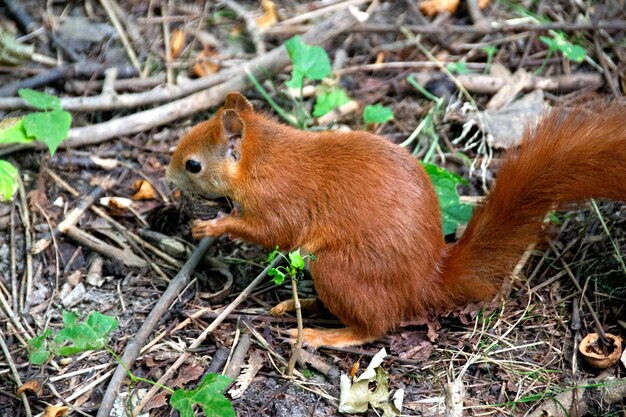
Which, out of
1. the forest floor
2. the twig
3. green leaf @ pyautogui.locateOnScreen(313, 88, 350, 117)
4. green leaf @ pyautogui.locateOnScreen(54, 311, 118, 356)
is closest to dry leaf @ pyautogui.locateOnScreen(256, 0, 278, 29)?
the forest floor

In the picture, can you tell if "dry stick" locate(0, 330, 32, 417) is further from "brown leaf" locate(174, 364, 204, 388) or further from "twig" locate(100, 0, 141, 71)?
"twig" locate(100, 0, 141, 71)

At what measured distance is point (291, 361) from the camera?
2.90 m

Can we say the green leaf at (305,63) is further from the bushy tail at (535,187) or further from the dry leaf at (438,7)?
the dry leaf at (438,7)

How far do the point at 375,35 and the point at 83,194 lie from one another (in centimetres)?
231

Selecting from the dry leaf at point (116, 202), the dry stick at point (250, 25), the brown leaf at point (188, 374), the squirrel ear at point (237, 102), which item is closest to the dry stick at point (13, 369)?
the brown leaf at point (188, 374)

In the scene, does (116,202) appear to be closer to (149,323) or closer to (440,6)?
(149,323)

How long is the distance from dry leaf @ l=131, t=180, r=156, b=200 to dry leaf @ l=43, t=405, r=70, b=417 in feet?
4.56

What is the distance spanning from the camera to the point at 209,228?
3.26m

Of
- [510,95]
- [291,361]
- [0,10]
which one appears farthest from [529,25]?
[0,10]

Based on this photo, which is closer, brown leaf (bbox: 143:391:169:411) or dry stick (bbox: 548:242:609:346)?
brown leaf (bbox: 143:391:169:411)

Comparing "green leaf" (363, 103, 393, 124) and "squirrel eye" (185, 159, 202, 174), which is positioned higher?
"squirrel eye" (185, 159, 202, 174)

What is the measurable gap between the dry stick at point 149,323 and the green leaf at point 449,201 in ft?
3.85

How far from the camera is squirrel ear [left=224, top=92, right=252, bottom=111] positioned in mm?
3328

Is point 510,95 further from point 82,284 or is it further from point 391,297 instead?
point 82,284
